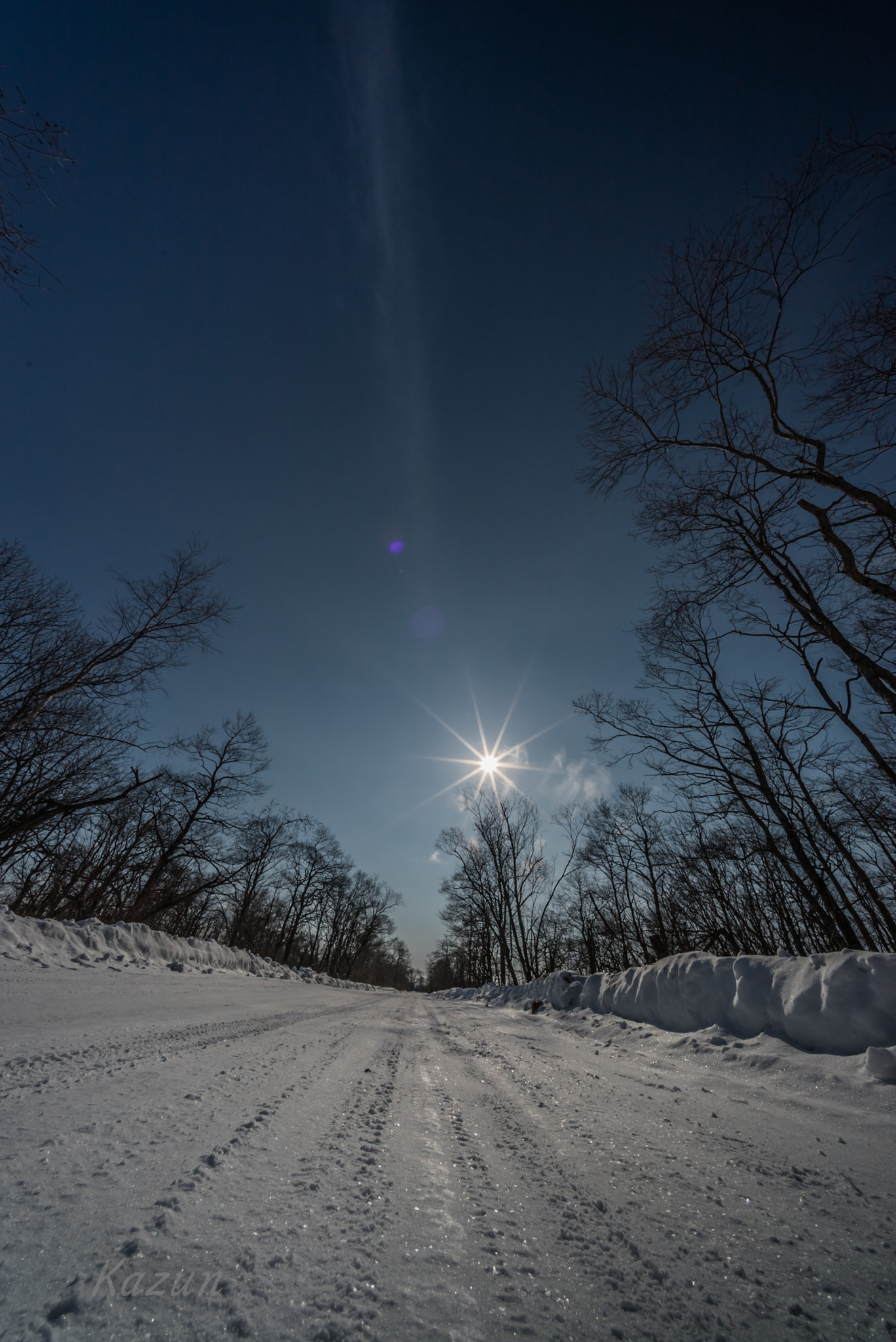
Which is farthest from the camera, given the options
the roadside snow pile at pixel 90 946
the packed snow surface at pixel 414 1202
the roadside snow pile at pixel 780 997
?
the roadside snow pile at pixel 90 946

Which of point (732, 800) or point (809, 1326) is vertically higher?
point (732, 800)

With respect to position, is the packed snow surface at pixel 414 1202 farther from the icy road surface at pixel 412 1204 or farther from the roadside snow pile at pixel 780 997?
the roadside snow pile at pixel 780 997

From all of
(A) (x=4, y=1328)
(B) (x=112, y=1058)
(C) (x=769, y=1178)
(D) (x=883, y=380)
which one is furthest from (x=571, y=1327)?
(D) (x=883, y=380)

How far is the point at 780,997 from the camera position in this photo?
4168mm

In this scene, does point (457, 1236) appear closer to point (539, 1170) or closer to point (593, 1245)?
point (593, 1245)

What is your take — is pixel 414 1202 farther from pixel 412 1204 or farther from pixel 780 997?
pixel 780 997

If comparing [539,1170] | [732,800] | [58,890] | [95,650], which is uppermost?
[95,650]

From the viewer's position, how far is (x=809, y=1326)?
0.99m

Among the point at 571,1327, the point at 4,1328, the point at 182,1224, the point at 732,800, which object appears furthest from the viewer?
the point at 732,800

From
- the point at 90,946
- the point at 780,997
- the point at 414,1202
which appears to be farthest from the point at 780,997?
the point at 90,946

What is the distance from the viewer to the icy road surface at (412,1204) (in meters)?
0.90

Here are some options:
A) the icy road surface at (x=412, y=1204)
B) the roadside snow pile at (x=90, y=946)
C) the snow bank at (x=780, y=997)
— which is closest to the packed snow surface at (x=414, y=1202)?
the icy road surface at (x=412, y=1204)

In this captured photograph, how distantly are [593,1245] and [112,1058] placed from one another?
8.34ft

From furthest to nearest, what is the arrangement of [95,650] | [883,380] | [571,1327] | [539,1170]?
[95,650]
[883,380]
[539,1170]
[571,1327]
